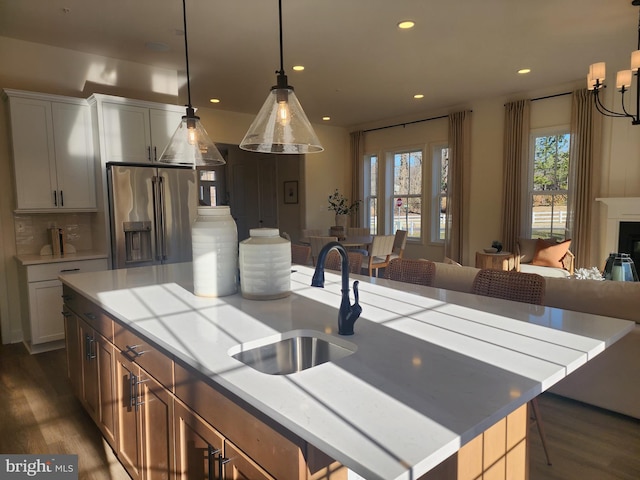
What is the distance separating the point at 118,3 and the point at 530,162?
5.68 m

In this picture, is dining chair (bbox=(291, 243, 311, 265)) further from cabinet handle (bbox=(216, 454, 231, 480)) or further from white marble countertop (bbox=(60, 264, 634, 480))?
cabinet handle (bbox=(216, 454, 231, 480))

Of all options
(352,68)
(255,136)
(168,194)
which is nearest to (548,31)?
(352,68)

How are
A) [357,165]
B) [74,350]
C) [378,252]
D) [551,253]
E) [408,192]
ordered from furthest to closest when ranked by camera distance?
[357,165] < [408,192] < [378,252] < [551,253] < [74,350]

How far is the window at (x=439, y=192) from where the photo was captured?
7.43 m

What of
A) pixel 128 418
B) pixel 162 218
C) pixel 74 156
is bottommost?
pixel 128 418

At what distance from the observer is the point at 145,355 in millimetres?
1607

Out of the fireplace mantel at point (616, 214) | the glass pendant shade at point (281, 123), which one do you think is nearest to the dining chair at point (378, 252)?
the fireplace mantel at point (616, 214)

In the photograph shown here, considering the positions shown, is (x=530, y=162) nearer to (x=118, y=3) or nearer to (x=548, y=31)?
(x=548, y=31)

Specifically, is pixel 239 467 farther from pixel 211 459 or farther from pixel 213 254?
pixel 213 254

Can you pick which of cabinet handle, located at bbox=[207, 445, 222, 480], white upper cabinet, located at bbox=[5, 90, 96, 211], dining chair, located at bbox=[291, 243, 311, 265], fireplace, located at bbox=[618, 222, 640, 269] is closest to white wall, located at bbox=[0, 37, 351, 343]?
white upper cabinet, located at bbox=[5, 90, 96, 211]

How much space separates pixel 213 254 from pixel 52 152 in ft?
9.91

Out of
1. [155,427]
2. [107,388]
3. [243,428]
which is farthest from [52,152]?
Answer: [243,428]

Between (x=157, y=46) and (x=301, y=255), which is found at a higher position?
(x=157, y=46)

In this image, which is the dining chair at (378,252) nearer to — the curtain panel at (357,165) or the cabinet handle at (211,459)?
the curtain panel at (357,165)
